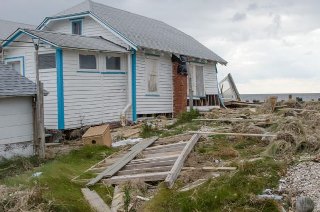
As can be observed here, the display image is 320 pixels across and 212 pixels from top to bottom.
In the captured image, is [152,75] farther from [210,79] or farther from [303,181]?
[303,181]

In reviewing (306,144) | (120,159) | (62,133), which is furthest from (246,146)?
(62,133)

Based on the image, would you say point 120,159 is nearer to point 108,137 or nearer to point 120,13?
point 108,137

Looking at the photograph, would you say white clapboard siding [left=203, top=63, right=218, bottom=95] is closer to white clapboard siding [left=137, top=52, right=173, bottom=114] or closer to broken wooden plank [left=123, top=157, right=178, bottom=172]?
white clapboard siding [left=137, top=52, right=173, bottom=114]

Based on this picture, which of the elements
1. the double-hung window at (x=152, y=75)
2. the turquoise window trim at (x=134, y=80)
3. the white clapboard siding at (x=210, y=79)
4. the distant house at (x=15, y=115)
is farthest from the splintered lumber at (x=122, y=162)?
the white clapboard siding at (x=210, y=79)

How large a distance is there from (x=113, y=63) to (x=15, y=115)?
6.98 m

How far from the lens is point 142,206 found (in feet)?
20.6

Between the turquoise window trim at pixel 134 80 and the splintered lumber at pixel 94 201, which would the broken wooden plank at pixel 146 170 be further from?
the turquoise window trim at pixel 134 80

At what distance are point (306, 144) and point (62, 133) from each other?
7992 millimetres

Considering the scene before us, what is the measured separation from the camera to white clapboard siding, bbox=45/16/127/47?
17741 mm

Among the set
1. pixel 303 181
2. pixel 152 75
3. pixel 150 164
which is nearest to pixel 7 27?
pixel 152 75

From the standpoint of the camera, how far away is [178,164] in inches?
325

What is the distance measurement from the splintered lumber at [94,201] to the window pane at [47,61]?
26.2 feet

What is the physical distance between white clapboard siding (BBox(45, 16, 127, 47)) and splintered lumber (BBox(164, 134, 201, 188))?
7995 mm

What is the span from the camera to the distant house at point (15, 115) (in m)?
10.1
